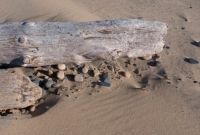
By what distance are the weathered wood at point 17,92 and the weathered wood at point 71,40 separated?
246 mm

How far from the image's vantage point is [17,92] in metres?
3.17

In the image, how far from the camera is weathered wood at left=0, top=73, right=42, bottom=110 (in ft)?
10.2

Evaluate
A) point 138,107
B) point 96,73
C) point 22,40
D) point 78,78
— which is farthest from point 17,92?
point 138,107

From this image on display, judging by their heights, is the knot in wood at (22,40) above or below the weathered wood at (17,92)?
above

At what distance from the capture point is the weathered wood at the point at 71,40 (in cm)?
337

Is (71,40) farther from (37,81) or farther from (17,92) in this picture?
(17,92)

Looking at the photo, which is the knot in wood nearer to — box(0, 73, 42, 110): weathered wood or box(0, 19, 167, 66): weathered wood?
box(0, 19, 167, 66): weathered wood

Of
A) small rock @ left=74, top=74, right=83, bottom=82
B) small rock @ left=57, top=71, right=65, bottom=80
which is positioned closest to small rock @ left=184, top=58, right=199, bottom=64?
small rock @ left=74, top=74, right=83, bottom=82

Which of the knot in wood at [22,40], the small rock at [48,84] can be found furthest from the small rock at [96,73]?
the knot in wood at [22,40]

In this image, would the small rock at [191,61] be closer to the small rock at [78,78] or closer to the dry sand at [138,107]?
the dry sand at [138,107]

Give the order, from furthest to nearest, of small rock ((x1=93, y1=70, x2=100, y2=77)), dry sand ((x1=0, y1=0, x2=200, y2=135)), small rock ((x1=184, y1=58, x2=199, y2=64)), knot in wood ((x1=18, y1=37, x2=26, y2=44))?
small rock ((x1=184, y1=58, x2=199, y2=64)) → small rock ((x1=93, y1=70, x2=100, y2=77)) → knot in wood ((x1=18, y1=37, x2=26, y2=44)) → dry sand ((x1=0, y1=0, x2=200, y2=135))

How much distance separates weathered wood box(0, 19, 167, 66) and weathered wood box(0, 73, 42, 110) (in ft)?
0.81

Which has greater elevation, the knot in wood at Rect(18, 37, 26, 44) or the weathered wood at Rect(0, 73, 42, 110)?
the knot in wood at Rect(18, 37, 26, 44)

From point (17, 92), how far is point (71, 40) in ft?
2.97
